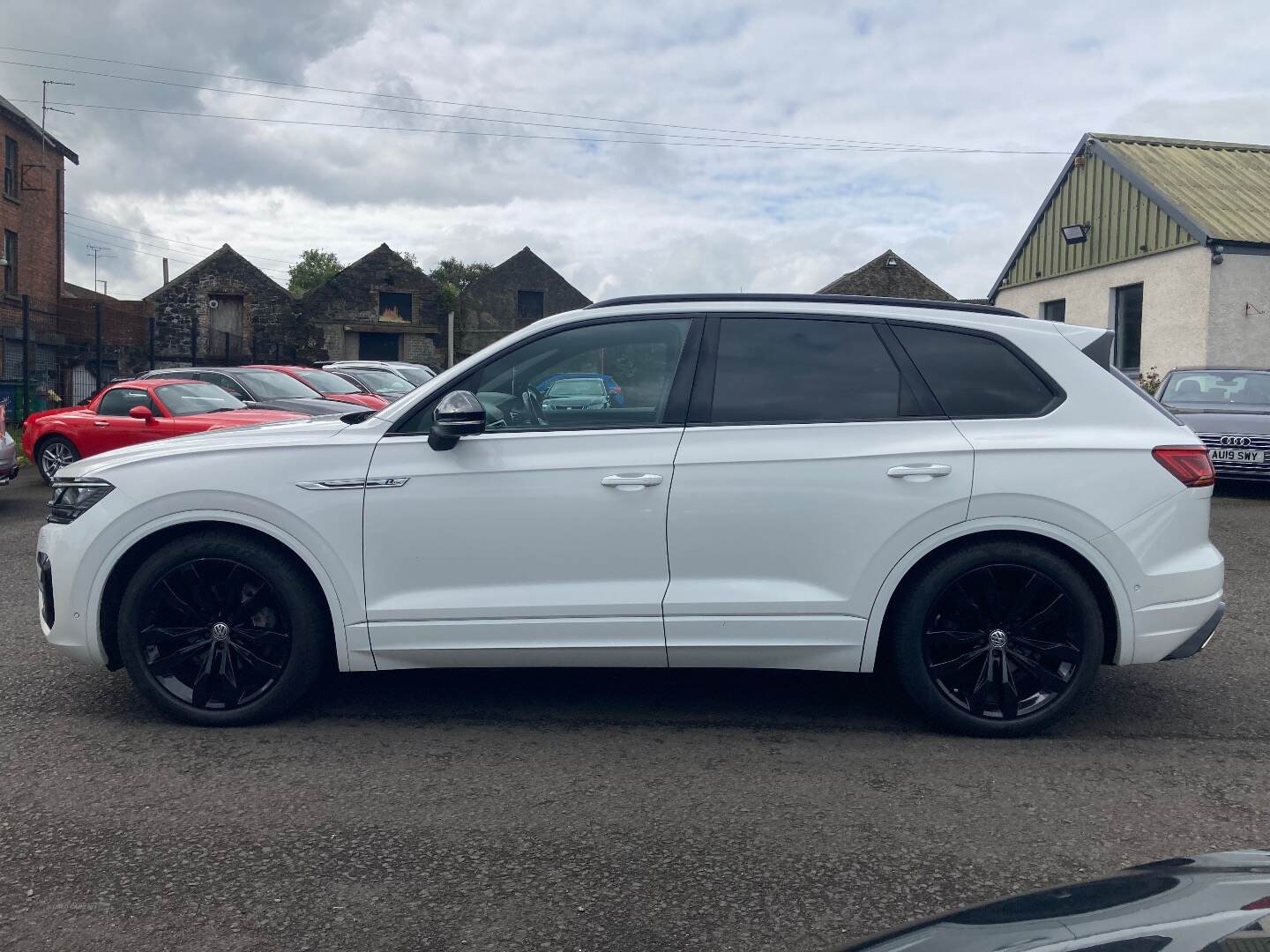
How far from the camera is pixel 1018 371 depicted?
4484 mm

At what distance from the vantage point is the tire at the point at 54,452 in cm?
1420

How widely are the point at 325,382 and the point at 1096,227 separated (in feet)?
59.0

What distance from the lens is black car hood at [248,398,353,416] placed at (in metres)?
14.8

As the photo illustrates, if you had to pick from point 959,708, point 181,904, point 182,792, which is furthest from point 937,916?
point 182,792

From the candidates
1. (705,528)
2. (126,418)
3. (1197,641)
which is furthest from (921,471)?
(126,418)

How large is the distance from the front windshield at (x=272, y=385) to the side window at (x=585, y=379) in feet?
39.3

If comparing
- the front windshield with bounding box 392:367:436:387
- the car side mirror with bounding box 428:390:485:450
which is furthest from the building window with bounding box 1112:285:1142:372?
the car side mirror with bounding box 428:390:485:450

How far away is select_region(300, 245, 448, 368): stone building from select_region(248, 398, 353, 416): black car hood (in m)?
30.4

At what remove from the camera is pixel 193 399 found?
44.9 ft

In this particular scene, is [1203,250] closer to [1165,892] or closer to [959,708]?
[959,708]

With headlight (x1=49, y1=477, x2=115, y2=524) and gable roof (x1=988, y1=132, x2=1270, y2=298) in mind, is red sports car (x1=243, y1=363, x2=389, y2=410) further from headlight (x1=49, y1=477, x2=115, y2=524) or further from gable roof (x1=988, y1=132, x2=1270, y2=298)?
gable roof (x1=988, y1=132, x2=1270, y2=298)

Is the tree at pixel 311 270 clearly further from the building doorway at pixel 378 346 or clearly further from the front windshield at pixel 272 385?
the front windshield at pixel 272 385

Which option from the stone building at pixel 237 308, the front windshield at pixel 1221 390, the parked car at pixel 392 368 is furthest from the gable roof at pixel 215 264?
the front windshield at pixel 1221 390

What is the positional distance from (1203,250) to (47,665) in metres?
22.1
